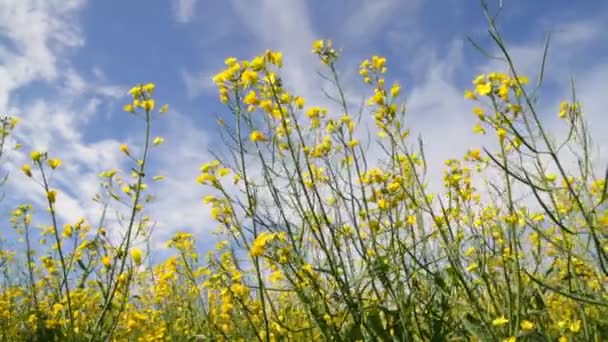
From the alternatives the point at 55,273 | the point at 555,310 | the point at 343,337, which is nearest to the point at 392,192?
the point at 343,337

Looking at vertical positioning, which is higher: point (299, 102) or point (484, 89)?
point (299, 102)

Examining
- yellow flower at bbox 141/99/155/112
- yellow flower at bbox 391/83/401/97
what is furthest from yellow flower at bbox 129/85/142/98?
yellow flower at bbox 391/83/401/97

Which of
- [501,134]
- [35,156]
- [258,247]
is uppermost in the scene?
[35,156]

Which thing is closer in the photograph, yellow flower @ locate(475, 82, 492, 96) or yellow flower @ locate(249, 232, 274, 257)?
yellow flower @ locate(249, 232, 274, 257)

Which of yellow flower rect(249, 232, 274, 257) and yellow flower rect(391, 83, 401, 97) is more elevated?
yellow flower rect(391, 83, 401, 97)

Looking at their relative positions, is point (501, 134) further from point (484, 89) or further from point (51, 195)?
point (51, 195)

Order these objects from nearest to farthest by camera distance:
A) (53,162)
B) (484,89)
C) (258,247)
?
1. (258,247)
2. (484,89)
3. (53,162)

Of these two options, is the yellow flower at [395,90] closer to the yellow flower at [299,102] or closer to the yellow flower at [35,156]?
the yellow flower at [299,102]

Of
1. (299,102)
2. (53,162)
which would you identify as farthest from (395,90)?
(53,162)

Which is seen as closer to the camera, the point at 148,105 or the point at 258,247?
the point at 258,247

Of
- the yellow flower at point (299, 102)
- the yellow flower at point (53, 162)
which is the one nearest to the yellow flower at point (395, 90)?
the yellow flower at point (299, 102)

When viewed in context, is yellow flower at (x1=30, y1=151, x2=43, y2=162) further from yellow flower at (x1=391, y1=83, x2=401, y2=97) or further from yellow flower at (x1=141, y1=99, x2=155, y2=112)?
yellow flower at (x1=391, y1=83, x2=401, y2=97)

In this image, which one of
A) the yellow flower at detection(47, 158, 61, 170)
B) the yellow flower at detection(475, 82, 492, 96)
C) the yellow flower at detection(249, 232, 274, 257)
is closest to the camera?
the yellow flower at detection(249, 232, 274, 257)

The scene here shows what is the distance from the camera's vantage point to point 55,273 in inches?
160
